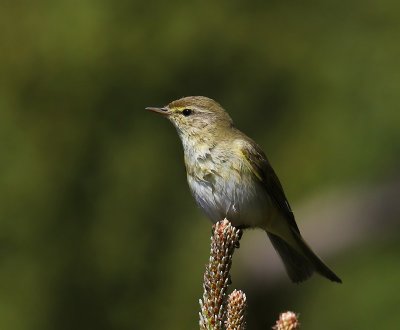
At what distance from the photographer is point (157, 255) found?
7848 millimetres

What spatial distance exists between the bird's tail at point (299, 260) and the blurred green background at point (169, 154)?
8.04 feet

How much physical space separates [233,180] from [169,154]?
13.4 ft

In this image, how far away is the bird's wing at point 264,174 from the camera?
4.33m

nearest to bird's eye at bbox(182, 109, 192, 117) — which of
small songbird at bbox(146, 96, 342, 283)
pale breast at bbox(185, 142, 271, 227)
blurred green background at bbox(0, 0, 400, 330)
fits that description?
small songbird at bbox(146, 96, 342, 283)

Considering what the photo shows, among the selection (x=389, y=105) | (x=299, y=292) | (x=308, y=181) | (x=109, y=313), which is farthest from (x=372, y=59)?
(x=109, y=313)

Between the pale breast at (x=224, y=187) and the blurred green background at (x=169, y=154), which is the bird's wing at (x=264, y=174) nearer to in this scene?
the pale breast at (x=224, y=187)

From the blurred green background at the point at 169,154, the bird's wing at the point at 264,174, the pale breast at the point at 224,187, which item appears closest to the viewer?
the pale breast at the point at 224,187

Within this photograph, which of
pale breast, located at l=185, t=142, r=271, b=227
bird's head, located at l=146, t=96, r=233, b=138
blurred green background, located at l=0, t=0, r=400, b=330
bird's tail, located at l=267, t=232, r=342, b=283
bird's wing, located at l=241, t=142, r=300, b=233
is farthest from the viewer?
blurred green background, located at l=0, t=0, r=400, b=330

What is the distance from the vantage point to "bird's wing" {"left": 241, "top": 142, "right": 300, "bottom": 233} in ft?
14.2

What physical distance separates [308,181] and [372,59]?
146 cm

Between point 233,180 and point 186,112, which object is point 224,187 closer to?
point 233,180

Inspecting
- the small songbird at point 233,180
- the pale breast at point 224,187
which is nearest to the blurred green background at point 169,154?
the small songbird at point 233,180

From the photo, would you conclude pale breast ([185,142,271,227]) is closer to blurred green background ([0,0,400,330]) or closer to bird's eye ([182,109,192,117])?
bird's eye ([182,109,192,117])

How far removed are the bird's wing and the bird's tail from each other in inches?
6.5
